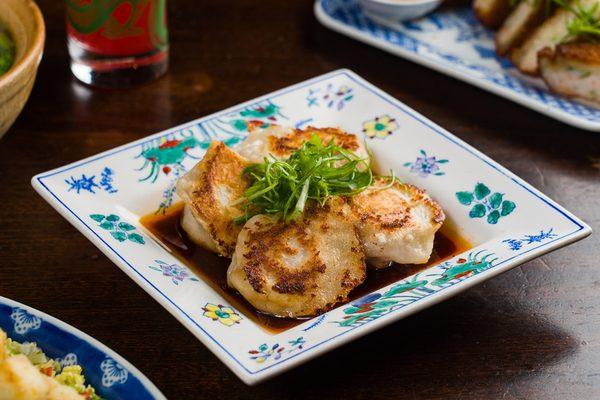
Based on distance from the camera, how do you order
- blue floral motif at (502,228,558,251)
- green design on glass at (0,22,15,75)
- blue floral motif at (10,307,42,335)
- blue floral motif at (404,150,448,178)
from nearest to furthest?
1. blue floral motif at (10,307,42,335)
2. blue floral motif at (502,228,558,251)
3. blue floral motif at (404,150,448,178)
4. green design on glass at (0,22,15,75)

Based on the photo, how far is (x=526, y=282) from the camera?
2.30 meters

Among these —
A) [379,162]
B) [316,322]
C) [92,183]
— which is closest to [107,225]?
[92,183]

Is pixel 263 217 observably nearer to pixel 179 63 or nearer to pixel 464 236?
pixel 464 236

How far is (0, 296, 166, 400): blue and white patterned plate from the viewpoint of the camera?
171cm

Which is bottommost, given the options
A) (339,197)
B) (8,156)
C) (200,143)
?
(8,156)

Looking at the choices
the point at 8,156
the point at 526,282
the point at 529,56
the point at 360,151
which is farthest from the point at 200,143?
the point at 529,56

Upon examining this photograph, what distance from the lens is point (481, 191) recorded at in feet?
7.77

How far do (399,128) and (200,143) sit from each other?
0.63 m

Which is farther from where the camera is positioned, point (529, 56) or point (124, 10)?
point (529, 56)

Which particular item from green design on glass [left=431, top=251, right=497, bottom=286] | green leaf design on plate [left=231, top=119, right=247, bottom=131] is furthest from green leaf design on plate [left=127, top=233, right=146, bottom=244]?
green design on glass [left=431, top=251, right=497, bottom=286]

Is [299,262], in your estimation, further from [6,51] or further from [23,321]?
[6,51]

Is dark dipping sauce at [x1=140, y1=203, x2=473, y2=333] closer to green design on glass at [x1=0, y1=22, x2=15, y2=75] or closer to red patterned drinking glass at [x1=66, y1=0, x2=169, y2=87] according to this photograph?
green design on glass at [x1=0, y1=22, x2=15, y2=75]

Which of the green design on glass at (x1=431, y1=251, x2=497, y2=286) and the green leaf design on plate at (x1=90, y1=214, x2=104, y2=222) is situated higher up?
the green design on glass at (x1=431, y1=251, x2=497, y2=286)

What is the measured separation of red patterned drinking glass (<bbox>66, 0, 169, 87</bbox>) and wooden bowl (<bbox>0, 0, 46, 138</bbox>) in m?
0.32
